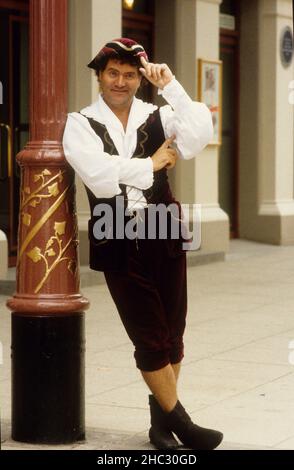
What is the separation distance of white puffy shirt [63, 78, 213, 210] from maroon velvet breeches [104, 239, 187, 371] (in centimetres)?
24

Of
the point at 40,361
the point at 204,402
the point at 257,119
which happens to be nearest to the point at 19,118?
the point at 257,119

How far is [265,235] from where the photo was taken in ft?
55.2

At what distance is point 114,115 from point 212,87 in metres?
9.64

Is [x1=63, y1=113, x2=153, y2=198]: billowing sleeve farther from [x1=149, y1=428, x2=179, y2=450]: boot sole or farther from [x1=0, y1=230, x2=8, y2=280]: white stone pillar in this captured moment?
[x1=0, y1=230, x2=8, y2=280]: white stone pillar

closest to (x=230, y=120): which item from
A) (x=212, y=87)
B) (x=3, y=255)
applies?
(x=212, y=87)

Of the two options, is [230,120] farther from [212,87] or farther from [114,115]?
[114,115]

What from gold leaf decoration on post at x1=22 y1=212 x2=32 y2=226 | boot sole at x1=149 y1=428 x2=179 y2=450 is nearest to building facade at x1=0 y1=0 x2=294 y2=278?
gold leaf decoration on post at x1=22 y1=212 x2=32 y2=226

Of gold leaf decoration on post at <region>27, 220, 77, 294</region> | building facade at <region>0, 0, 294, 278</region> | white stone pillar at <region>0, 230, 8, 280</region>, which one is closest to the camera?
gold leaf decoration on post at <region>27, 220, 77, 294</region>

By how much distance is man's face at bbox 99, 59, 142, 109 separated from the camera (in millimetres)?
5633

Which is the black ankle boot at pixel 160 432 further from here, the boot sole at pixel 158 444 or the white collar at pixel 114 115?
the white collar at pixel 114 115

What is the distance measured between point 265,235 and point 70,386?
442 inches

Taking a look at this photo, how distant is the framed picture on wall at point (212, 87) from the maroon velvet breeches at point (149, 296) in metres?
9.33

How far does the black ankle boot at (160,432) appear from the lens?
18.8 ft

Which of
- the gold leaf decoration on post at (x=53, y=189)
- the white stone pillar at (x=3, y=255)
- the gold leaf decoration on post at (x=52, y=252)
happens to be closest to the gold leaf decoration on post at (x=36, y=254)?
the gold leaf decoration on post at (x=52, y=252)
